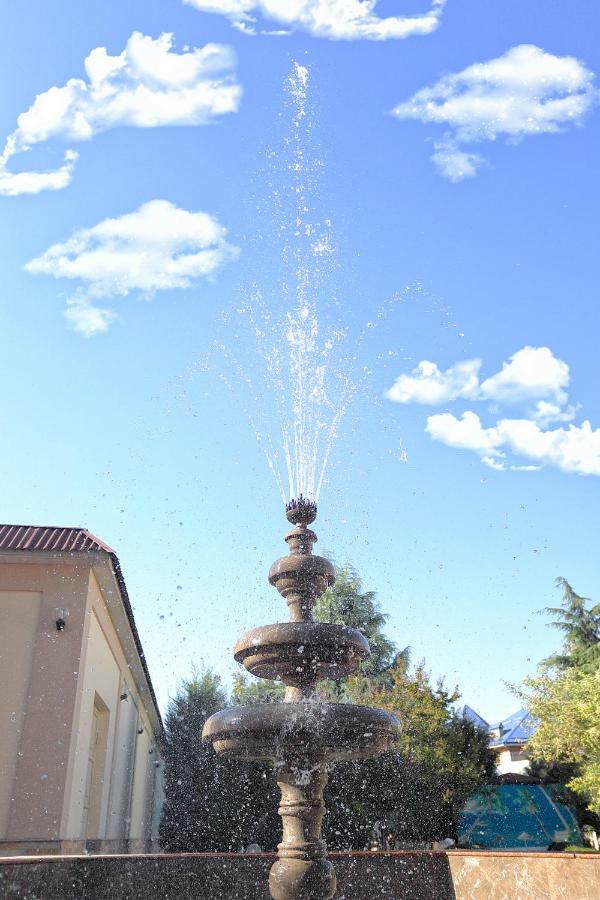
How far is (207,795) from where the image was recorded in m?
23.1

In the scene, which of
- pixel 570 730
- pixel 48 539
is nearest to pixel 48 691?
pixel 48 539

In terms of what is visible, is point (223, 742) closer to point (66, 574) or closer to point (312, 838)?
point (312, 838)

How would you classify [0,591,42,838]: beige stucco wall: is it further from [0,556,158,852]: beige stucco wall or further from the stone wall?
the stone wall

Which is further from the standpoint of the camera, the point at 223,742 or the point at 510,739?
the point at 510,739

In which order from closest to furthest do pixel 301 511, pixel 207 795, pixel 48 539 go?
pixel 301 511
pixel 48 539
pixel 207 795

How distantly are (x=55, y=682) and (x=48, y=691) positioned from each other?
153mm

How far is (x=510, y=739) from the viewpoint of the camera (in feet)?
131

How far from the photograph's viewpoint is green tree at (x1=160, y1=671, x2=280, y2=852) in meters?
21.1

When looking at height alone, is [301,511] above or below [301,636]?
above

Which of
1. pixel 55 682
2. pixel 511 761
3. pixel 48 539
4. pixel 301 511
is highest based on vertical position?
pixel 48 539

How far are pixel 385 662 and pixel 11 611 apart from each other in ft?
89.8

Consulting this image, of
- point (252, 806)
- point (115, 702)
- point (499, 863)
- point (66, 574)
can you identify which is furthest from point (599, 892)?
point (252, 806)

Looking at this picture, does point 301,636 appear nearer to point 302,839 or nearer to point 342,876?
point 302,839

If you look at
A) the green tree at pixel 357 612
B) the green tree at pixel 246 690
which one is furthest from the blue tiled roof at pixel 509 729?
the green tree at pixel 246 690
